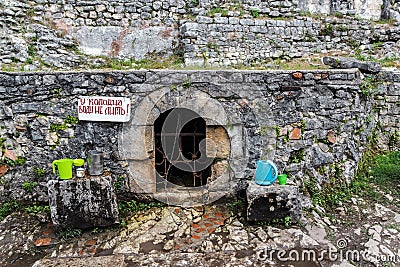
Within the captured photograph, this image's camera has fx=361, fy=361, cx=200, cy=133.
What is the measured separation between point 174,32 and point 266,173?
5081 mm

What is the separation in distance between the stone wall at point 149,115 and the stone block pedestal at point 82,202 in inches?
16.8

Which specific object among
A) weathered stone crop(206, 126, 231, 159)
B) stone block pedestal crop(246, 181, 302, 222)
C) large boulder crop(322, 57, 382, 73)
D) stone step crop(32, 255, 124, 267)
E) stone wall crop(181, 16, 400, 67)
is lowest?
stone step crop(32, 255, 124, 267)

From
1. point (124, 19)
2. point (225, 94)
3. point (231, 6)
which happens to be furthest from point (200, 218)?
point (231, 6)

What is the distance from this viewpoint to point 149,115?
13.9 feet

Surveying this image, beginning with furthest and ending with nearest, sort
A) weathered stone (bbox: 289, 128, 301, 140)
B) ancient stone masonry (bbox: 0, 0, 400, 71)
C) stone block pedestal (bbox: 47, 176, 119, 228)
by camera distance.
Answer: ancient stone masonry (bbox: 0, 0, 400, 71) → weathered stone (bbox: 289, 128, 301, 140) → stone block pedestal (bbox: 47, 176, 119, 228)

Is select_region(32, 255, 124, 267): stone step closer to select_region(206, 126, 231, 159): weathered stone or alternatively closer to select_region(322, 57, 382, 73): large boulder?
select_region(206, 126, 231, 159): weathered stone

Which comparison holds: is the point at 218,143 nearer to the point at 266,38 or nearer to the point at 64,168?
the point at 64,168

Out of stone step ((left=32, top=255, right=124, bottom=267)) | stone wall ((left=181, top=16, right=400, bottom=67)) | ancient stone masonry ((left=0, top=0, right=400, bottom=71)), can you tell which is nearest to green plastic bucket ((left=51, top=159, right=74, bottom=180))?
stone step ((left=32, top=255, right=124, bottom=267))

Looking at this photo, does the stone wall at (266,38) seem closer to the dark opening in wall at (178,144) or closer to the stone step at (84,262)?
the dark opening in wall at (178,144)

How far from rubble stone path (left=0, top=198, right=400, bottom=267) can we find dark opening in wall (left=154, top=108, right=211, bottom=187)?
639 millimetres

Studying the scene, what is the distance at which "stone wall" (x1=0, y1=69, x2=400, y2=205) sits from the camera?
422 centimetres

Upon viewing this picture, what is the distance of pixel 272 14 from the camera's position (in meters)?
8.84

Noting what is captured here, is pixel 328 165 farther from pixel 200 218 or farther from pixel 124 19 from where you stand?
pixel 124 19

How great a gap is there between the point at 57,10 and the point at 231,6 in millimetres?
3931
